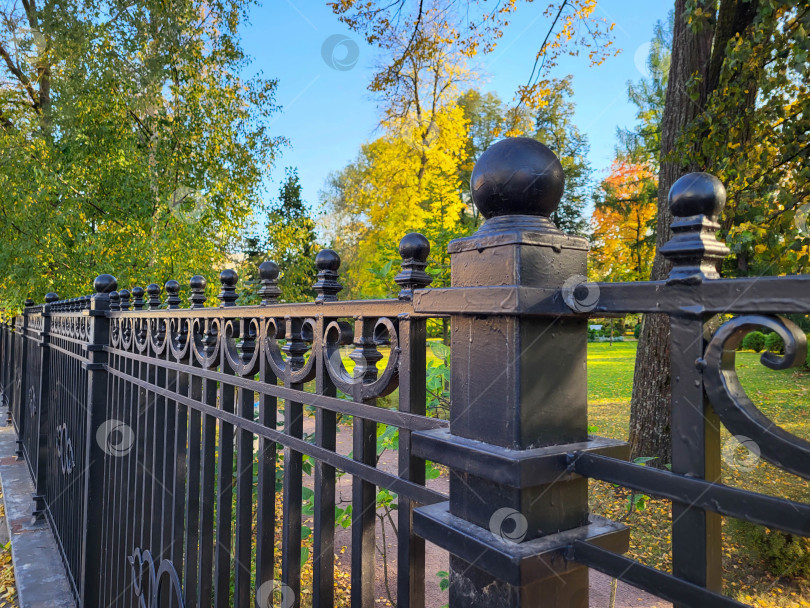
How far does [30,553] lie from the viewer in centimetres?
414

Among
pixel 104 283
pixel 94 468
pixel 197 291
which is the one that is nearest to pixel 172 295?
pixel 197 291

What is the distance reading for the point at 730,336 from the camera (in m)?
0.64

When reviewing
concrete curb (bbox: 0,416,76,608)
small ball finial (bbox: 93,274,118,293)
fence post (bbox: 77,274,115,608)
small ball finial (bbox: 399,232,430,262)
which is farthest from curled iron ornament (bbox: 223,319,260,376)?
concrete curb (bbox: 0,416,76,608)

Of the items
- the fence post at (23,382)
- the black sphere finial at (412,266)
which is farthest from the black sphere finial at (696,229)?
the fence post at (23,382)

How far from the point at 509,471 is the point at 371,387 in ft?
1.55

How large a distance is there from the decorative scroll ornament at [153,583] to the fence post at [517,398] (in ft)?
5.16

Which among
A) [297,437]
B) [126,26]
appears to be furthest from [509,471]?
[126,26]

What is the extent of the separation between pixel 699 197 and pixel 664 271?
5.99 metres

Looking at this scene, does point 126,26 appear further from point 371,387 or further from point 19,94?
point 371,387

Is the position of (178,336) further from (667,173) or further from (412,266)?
(667,173)

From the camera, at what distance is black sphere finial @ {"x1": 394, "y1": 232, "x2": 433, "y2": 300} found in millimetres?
1118

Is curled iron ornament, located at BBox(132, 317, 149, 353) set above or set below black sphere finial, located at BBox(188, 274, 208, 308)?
below

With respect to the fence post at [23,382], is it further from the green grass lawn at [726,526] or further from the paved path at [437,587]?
the green grass lawn at [726,526]

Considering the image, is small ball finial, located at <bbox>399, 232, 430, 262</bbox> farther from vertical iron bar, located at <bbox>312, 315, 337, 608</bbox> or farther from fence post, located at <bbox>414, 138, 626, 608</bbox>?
vertical iron bar, located at <bbox>312, 315, 337, 608</bbox>
